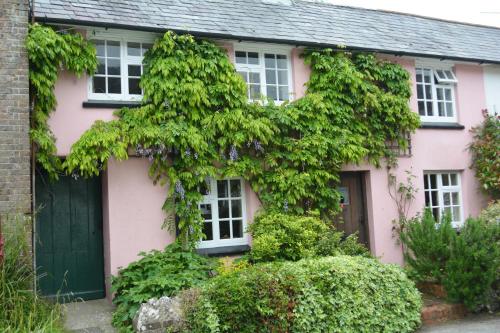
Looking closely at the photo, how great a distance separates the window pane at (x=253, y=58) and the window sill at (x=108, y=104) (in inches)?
102

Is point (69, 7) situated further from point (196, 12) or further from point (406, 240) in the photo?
point (406, 240)

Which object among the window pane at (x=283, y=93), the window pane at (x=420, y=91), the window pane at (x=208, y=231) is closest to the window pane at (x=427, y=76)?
the window pane at (x=420, y=91)

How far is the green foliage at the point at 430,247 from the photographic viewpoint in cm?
810

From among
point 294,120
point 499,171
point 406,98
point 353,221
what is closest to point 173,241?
point 294,120

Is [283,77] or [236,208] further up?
[283,77]

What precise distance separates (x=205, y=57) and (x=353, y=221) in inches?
187

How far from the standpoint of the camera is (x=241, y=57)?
1002 centimetres

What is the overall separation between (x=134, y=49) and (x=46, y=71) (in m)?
1.86

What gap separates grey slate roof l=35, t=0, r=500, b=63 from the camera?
882 centimetres

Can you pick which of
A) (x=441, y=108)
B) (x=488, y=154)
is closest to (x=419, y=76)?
(x=441, y=108)

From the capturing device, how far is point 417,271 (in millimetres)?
8680

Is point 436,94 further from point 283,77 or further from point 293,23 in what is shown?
point 283,77

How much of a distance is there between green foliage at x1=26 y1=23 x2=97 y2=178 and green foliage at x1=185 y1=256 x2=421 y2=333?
3386mm

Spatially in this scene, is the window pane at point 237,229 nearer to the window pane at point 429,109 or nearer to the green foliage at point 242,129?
the green foliage at point 242,129
